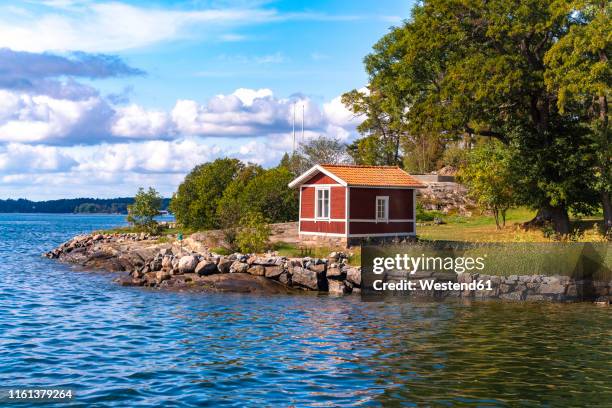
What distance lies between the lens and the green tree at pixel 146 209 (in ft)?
199

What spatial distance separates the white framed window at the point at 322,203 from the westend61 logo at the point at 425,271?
295 inches

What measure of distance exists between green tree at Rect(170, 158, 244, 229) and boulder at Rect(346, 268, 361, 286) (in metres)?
27.0

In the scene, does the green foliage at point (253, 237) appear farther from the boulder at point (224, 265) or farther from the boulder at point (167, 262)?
the boulder at point (167, 262)

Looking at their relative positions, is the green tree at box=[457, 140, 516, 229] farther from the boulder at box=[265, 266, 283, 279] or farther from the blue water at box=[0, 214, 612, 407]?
the boulder at box=[265, 266, 283, 279]

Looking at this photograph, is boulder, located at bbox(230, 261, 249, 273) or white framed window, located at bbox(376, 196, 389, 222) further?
white framed window, located at bbox(376, 196, 389, 222)

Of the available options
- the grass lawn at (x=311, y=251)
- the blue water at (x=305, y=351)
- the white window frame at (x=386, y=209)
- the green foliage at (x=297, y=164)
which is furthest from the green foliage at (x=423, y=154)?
the blue water at (x=305, y=351)

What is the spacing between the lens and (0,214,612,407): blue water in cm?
1355

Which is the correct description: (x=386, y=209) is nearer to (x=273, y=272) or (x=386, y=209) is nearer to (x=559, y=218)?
(x=273, y=272)

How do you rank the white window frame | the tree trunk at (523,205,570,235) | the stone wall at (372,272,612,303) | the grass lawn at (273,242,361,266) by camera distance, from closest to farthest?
the stone wall at (372,272,612,303)
the grass lawn at (273,242,361,266)
the white window frame
the tree trunk at (523,205,570,235)

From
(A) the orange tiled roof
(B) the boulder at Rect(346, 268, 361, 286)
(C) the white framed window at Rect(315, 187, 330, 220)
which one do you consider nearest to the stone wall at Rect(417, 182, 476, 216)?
(A) the orange tiled roof

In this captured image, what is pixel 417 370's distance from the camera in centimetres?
1545

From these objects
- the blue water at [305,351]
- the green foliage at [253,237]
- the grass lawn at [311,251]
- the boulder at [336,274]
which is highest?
the green foliage at [253,237]

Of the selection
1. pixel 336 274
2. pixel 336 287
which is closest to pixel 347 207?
pixel 336 274

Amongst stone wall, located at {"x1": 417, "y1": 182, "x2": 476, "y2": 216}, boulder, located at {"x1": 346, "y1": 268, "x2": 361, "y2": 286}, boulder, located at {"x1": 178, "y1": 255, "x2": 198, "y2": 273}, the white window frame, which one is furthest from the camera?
stone wall, located at {"x1": 417, "y1": 182, "x2": 476, "y2": 216}
